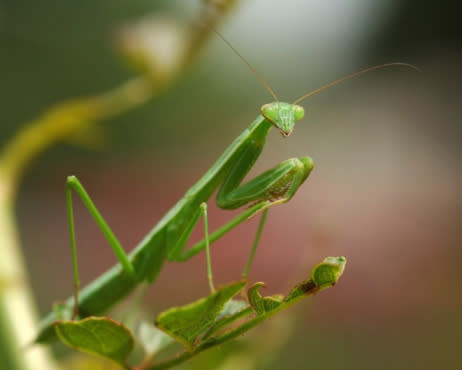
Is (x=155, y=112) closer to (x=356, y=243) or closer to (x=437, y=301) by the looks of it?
(x=356, y=243)

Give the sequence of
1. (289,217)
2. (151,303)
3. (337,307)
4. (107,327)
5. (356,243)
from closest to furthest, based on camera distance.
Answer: (107,327), (151,303), (337,307), (356,243), (289,217)

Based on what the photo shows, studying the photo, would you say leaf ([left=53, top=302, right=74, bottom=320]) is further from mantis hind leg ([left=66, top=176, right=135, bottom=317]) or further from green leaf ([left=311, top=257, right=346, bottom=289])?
green leaf ([left=311, top=257, right=346, bottom=289])

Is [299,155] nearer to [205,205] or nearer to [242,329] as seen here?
[205,205]

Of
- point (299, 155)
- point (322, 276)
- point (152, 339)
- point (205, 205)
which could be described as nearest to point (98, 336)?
point (152, 339)

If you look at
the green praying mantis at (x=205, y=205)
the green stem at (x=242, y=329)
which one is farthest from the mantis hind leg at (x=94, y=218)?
the green stem at (x=242, y=329)

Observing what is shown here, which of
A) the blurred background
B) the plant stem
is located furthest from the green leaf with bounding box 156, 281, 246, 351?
the plant stem

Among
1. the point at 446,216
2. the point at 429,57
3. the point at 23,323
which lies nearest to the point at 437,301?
the point at 446,216
